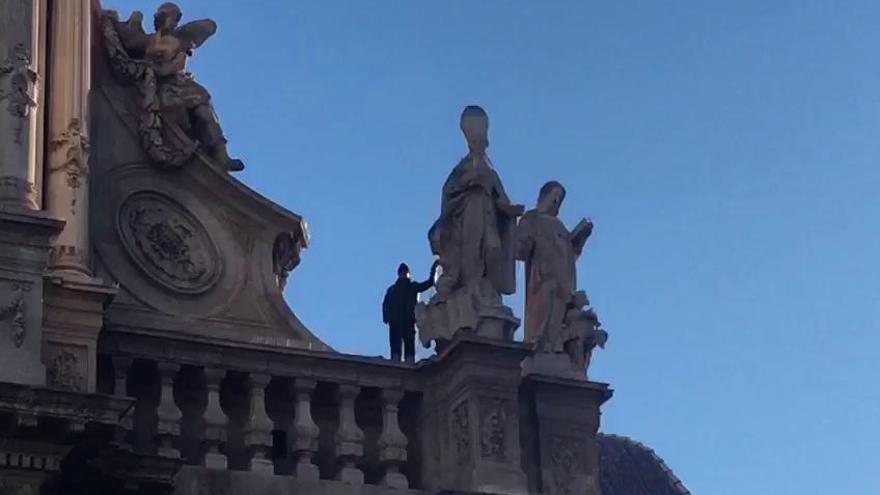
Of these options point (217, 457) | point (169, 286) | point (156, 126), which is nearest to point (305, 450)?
point (217, 457)

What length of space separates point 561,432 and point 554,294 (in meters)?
1.13

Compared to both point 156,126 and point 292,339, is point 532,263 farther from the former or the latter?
point 156,126

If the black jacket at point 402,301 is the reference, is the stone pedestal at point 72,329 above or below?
below

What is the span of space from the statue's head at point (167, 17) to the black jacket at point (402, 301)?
2703 millimetres

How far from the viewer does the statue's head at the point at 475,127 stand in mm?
16469

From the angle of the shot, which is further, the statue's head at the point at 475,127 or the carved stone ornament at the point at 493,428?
the statue's head at the point at 475,127

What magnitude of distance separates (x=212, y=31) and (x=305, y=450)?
149 inches

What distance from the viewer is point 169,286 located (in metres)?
15.5

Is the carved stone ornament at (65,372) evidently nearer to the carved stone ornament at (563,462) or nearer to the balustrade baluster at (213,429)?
the balustrade baluster at (213,429)

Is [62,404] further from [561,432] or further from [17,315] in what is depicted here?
[561,432]

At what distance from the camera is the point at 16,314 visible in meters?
13.9

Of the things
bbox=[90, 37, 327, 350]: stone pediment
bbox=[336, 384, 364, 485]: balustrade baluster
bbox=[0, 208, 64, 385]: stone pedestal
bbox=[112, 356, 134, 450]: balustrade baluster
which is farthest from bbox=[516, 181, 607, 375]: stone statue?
bbox=[0, 208, 64, 385]: stone pedestal

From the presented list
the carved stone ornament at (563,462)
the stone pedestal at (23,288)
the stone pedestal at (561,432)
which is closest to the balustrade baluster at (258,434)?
the stone pedestal at (23,288)

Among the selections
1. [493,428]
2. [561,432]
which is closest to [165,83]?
[493,428]
